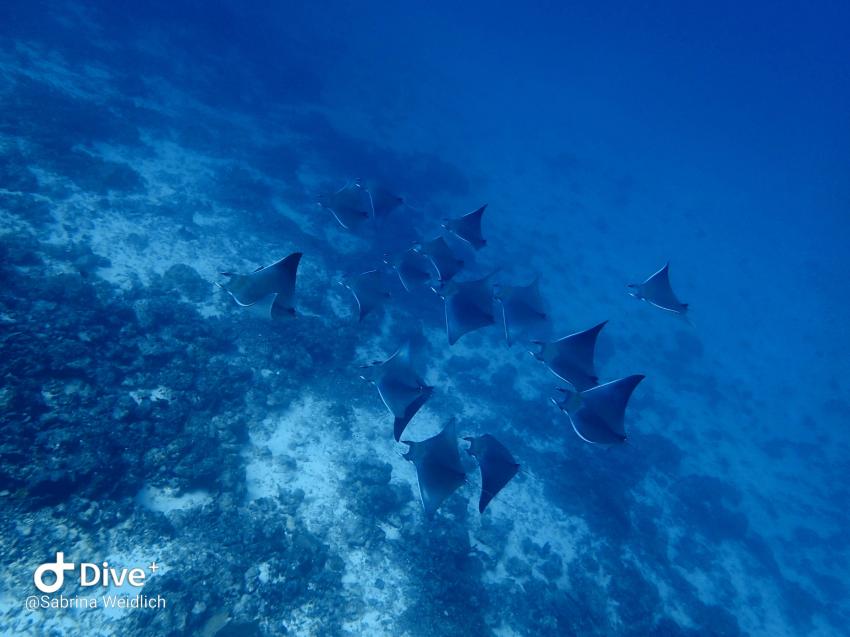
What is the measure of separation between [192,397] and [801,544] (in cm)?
Result: 2364

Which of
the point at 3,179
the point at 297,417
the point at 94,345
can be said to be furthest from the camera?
the point at 3,179

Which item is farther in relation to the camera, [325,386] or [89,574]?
[325,386]

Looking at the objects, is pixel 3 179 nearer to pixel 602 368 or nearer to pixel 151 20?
pixel 602 368

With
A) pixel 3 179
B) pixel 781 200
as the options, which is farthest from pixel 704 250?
pixel 3 179

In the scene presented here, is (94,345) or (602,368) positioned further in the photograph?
(602,368)

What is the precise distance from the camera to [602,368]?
18688mm

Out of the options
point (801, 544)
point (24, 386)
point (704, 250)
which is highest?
point (704, 250)

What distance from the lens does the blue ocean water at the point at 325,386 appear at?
6344 millimetres

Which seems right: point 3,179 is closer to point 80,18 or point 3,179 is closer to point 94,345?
point 94,345

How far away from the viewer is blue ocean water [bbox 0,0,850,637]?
250 inches

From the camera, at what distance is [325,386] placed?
10.4 meters

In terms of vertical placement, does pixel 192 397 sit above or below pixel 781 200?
below

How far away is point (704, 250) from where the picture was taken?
41.2 metres

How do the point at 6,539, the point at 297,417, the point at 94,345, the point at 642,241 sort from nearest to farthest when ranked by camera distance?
the point at 6,539, the point at 94,345, the point at 297,417, the point at 642,241
